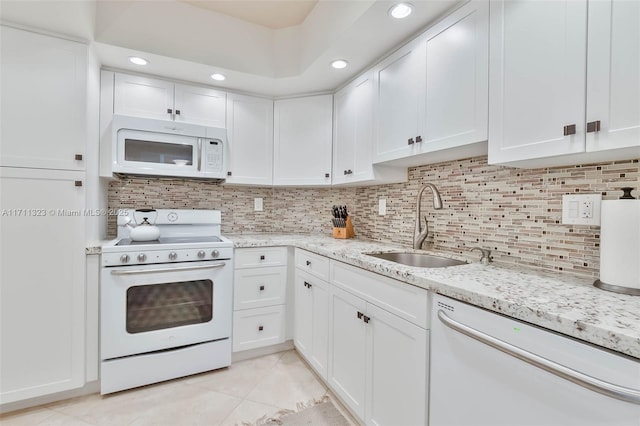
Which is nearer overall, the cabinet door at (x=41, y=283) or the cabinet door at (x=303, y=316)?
the cabinet door at (x=41, y=283)

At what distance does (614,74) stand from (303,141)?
2058mm

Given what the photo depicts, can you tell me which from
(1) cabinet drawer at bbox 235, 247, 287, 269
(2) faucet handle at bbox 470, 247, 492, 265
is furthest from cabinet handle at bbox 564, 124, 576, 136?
(1) cabinet drawer at bbox 235, 247, 287, 269

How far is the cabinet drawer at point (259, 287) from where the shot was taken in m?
2.23

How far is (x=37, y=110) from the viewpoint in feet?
5.65

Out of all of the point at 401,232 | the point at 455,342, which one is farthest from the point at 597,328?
the point at 401,232

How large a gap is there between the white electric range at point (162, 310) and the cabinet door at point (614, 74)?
206 centimetres

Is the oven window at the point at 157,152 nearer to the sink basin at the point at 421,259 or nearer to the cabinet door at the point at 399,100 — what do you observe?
the cabinet door at the point at 399,100

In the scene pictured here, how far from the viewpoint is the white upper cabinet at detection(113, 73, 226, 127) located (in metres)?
2.20

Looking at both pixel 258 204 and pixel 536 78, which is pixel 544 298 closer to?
pixel 536 78

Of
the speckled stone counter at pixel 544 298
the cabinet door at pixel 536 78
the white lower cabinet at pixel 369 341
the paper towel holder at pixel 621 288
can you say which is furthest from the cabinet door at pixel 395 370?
the cabinet door at pixel 536 78

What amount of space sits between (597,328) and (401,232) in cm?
153

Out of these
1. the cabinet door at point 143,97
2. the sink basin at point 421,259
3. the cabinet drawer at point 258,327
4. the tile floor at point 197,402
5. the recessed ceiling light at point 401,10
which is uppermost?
the recessed ceiling light at point 401,10

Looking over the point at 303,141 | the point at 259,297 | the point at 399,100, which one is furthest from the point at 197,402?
the point at 399,100

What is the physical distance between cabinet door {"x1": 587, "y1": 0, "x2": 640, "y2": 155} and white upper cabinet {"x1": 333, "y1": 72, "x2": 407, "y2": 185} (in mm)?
1211
